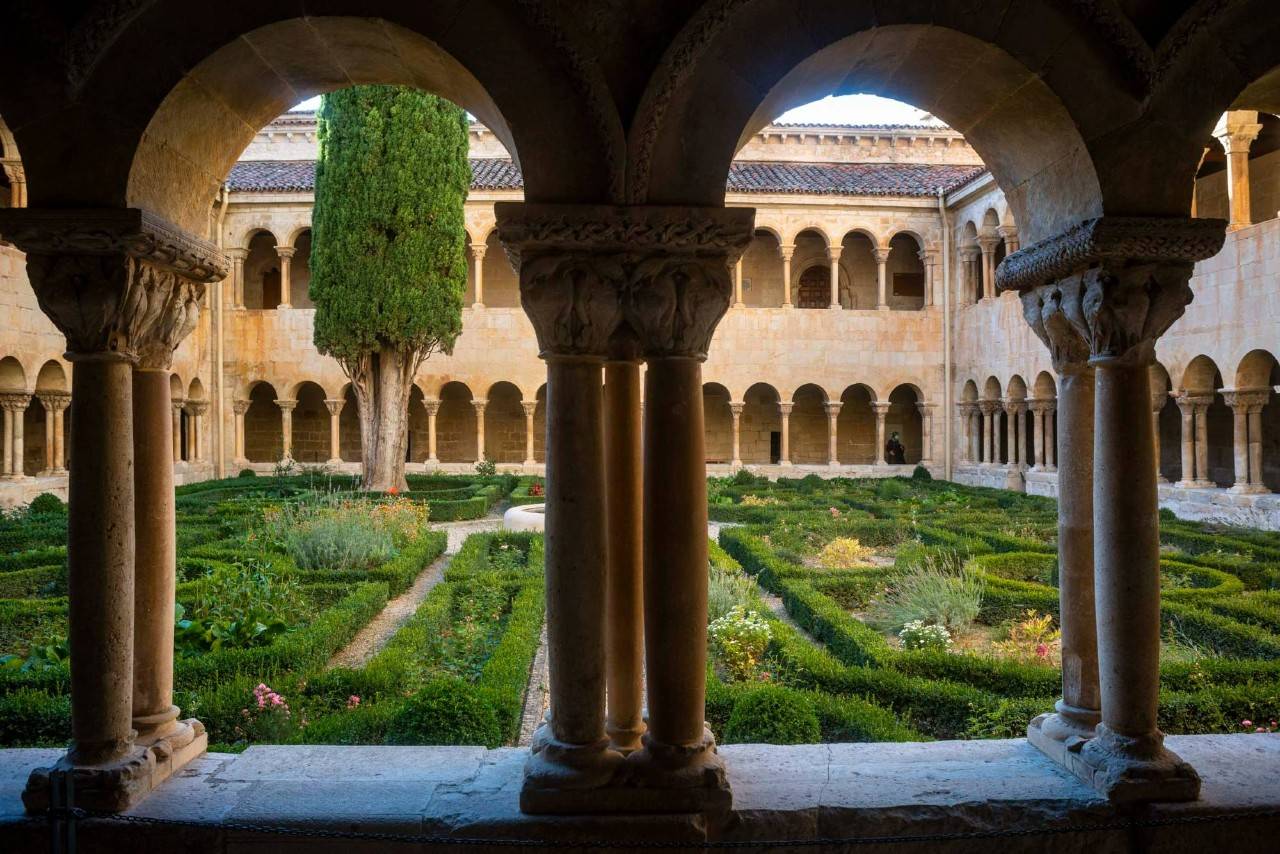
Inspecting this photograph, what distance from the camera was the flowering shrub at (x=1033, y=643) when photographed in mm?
6531

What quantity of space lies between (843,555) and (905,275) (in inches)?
647

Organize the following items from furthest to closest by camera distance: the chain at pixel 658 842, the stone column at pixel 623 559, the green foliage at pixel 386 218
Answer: the green foliage at pixel 386 218
the stone column at pixel 623 559
the chain at pixel 658 842

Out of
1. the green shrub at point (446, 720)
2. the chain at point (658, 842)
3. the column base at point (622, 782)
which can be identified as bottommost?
the green shrub at point (446, 720)

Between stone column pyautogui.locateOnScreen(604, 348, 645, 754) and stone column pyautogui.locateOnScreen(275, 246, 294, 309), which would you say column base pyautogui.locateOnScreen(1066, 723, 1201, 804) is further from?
stone column pyautogui.locateOnScreen(275, 246, 294, 309)

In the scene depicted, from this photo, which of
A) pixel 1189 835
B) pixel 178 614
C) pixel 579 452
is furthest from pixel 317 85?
pixel 178 614

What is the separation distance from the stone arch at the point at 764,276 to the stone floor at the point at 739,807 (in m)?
21.6

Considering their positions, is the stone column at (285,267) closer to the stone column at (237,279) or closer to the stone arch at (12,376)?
the stone column at (237,279)

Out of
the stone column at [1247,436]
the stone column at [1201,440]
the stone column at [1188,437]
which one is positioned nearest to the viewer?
the stone column at [1247,436]

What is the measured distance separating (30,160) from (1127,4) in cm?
414

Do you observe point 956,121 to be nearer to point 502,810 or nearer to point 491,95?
point 491,95

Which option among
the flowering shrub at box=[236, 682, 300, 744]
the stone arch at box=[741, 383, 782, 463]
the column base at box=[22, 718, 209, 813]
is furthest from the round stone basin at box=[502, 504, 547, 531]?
the stone arch at box=[741, 383, 782, 463]

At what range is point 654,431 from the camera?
3420mm

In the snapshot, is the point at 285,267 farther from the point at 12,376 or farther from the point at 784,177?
the point at 784,177

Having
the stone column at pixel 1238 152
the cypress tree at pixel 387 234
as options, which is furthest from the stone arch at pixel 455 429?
the stone column at pixel 1238 152
